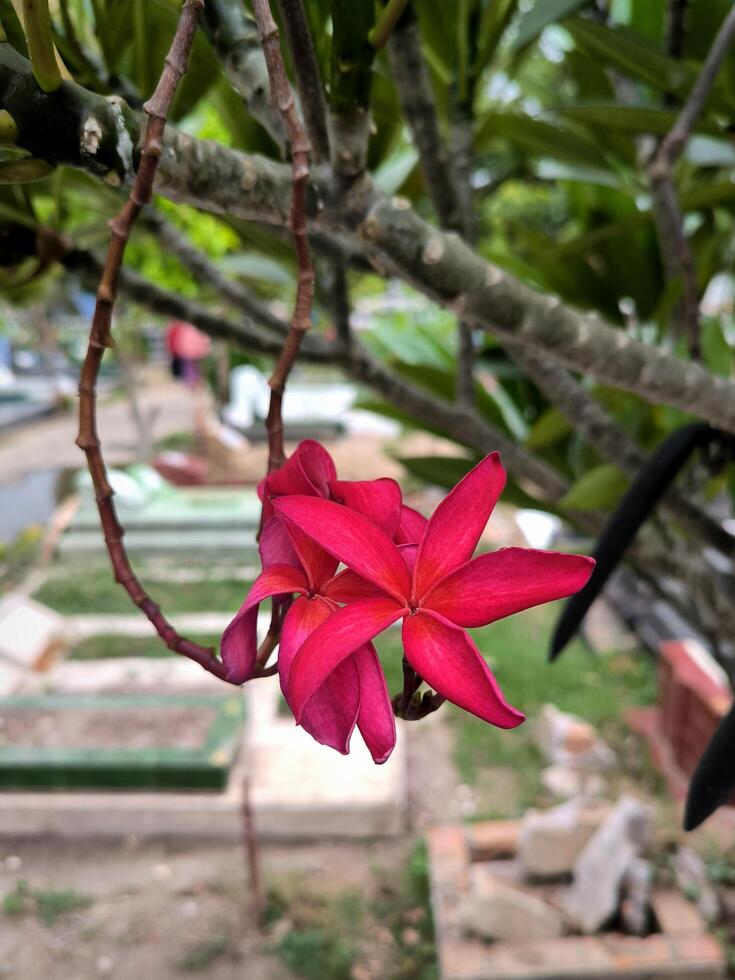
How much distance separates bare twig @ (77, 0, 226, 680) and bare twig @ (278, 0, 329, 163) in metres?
0.11

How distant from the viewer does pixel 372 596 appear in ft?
0.81

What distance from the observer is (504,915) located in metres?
2.00

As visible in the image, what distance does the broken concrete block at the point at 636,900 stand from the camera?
213cm

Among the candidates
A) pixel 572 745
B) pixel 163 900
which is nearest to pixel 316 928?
pixel 163 900

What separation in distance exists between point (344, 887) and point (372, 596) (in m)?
2.72

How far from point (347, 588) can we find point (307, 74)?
23 cm

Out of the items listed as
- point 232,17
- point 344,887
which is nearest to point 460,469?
point 232,17

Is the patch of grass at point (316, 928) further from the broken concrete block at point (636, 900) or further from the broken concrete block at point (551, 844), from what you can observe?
the broken concrete block at point (636, 900)

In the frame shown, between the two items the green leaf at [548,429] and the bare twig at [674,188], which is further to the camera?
the green leaf at [548,429]

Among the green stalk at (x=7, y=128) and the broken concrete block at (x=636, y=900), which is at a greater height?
the green stalk at (x=7, y=128)

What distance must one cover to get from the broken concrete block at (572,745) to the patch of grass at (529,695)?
0.26ft

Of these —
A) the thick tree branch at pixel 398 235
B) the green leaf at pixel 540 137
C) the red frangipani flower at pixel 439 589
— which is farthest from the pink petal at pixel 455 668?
the green leaf at pixel 540 137

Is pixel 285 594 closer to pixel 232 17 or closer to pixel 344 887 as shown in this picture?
pixel 232 17

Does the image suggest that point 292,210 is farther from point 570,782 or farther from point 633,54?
point 570,782
